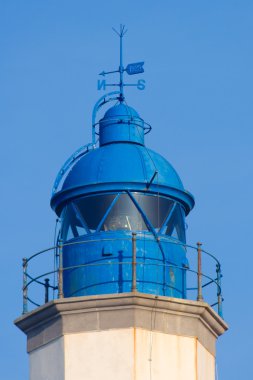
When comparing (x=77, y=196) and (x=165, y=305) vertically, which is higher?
(x=77, y=196)

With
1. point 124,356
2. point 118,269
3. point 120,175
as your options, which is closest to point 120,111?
point 120,175

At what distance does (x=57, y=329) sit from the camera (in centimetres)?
2291

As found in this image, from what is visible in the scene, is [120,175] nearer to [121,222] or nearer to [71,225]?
[121,222]

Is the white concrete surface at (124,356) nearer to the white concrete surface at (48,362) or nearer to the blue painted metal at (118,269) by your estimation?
the white concrete surface at (48,362)

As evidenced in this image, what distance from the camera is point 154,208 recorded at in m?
23.5

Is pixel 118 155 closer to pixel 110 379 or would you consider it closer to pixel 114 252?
pixel 114 252

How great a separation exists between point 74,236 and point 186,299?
6.29 feet

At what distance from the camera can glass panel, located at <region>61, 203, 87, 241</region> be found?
23.5 m

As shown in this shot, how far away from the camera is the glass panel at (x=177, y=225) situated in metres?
23.7

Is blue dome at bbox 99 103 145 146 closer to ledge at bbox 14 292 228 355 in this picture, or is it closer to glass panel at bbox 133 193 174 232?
glass panel at bbox 133 193 174 232

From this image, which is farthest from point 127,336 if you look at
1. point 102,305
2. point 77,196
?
point 77,196

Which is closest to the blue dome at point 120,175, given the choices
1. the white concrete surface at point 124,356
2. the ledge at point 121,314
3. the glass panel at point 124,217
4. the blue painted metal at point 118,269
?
the glass panel at point 124,217

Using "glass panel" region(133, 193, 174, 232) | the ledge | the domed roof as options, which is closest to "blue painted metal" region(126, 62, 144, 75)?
the domed roof

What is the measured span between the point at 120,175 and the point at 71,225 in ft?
3.47
